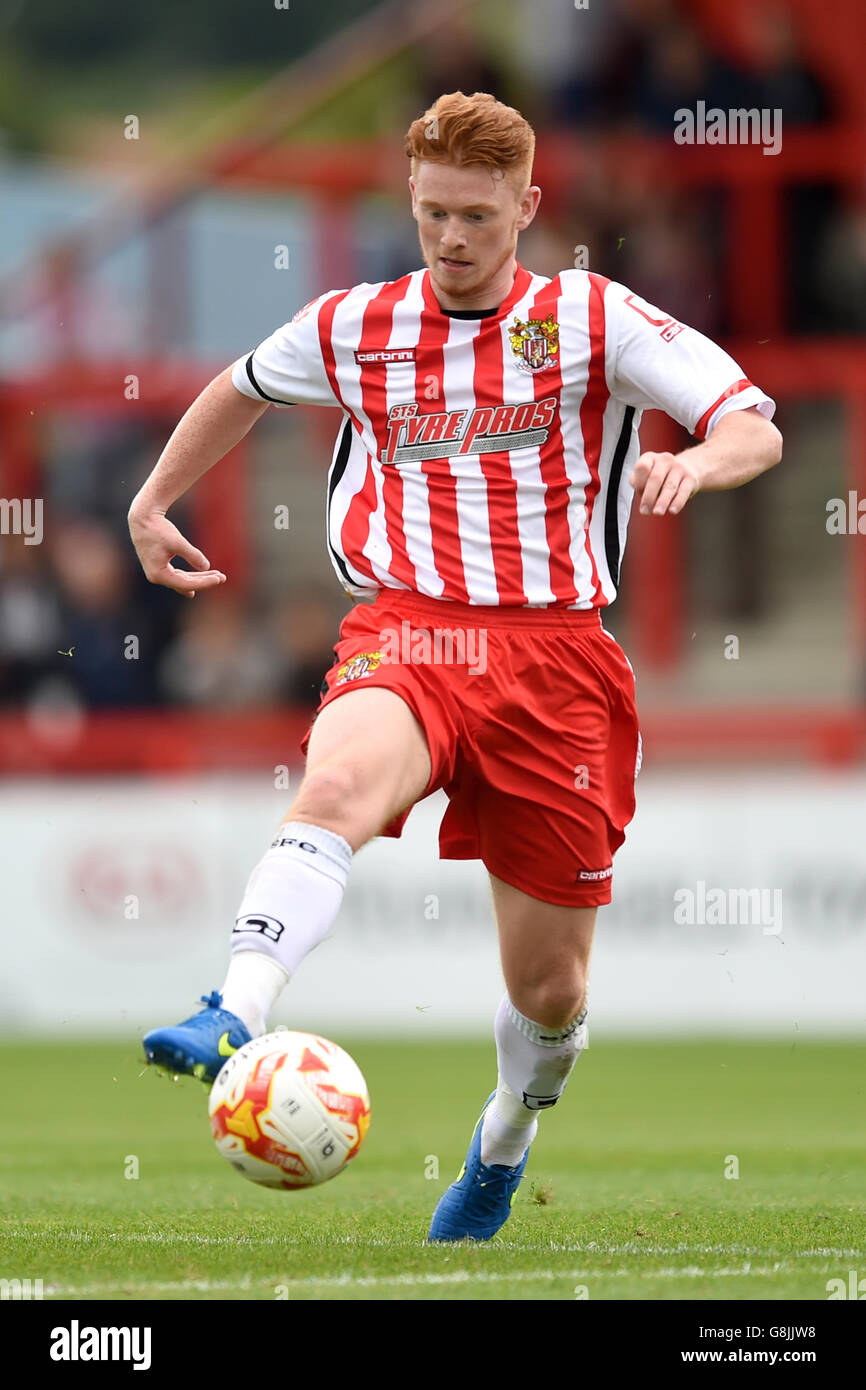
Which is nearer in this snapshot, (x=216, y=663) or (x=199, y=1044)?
(x=199, y=1044)

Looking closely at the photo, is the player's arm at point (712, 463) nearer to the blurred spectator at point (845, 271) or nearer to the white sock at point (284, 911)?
the white sock at point (284, 911)

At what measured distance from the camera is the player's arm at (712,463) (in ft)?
14.3

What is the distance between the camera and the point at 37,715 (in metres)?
12.9

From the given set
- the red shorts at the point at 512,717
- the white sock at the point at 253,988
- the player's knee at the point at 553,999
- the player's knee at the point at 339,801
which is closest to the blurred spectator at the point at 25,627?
the player's knee at the point at 553,999

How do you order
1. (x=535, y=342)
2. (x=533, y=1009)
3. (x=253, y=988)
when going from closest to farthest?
(x=253, y=988), (x=535, y=342), (x=533, y=1009)

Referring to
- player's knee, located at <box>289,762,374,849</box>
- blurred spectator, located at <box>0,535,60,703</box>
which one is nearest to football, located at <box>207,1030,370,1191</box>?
player's knee, located at <box>289,762,374,849</box>

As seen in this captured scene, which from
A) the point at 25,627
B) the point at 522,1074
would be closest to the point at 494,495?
the point at 522,1074

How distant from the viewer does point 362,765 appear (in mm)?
4504

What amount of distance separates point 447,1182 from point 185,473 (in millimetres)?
2673

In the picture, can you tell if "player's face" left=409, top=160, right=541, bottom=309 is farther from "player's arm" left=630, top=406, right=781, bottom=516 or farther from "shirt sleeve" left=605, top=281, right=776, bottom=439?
"player's arm" left=630, top=406, right=781, bottom=516

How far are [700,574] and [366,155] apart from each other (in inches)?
158

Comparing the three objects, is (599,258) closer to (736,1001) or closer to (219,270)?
(219,270)

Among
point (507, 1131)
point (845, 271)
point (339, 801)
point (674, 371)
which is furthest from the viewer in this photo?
point (845, 271)

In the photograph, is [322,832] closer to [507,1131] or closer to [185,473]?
[185,473]
